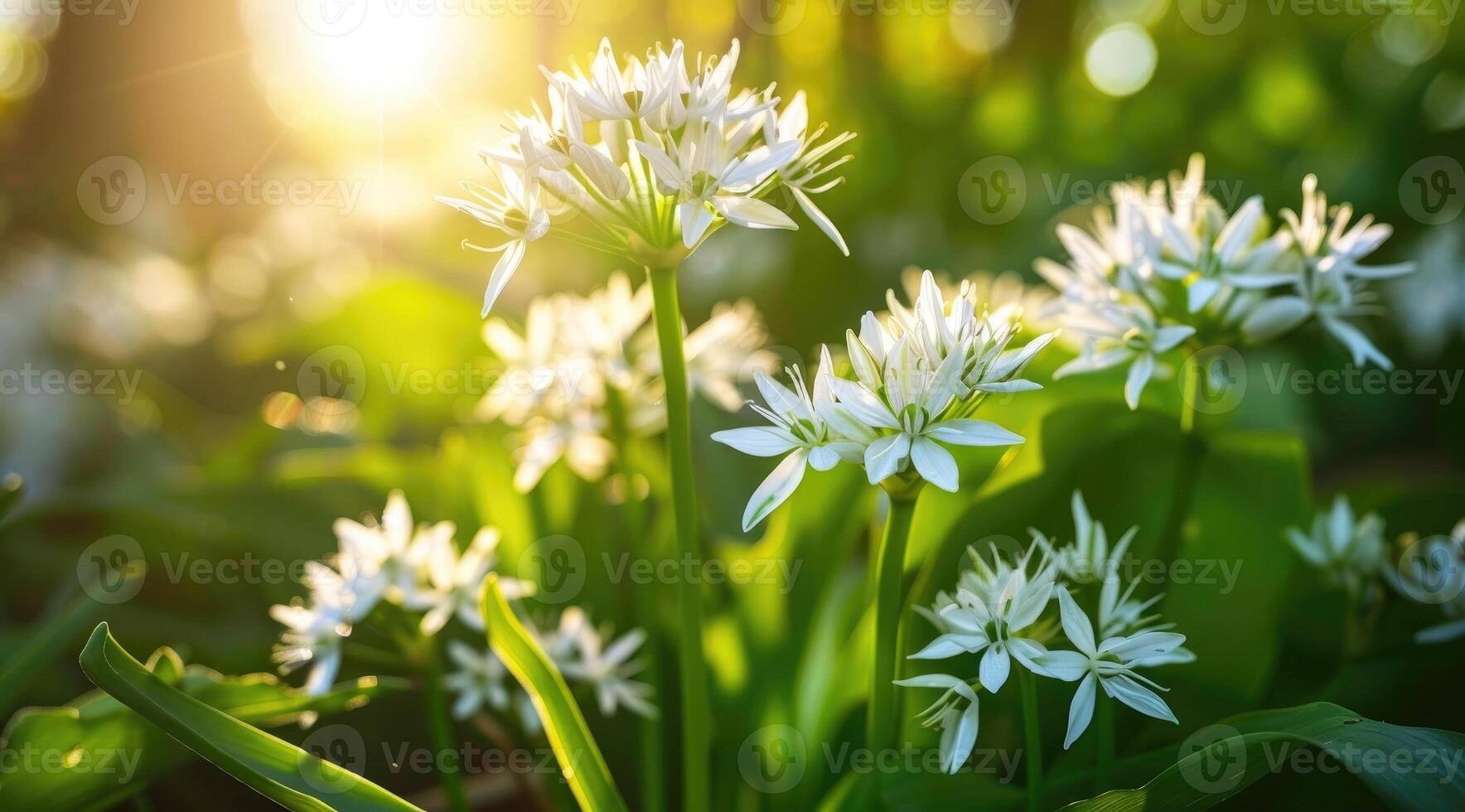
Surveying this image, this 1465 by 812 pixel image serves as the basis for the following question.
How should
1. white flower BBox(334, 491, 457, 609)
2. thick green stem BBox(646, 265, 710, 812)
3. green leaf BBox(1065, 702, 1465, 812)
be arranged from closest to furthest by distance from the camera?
green leaf BBox(1065, 702, 1465, 812), thick green stem BBox(646, 265, 710, 812), white flower BBox(334, 491, 457, 609)

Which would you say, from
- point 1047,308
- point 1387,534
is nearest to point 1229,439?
point 1047,308

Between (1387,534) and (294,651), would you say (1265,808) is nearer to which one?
(1387,534)

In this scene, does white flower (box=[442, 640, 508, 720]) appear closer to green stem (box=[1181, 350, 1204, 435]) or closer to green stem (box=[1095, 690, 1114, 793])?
green stem (box=[1095, 690, 1114, 793])

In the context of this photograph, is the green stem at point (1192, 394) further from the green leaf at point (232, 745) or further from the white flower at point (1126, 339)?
the green leaf at point (232, 745)

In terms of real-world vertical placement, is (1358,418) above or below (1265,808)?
above

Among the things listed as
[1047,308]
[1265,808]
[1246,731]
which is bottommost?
[1265,808]

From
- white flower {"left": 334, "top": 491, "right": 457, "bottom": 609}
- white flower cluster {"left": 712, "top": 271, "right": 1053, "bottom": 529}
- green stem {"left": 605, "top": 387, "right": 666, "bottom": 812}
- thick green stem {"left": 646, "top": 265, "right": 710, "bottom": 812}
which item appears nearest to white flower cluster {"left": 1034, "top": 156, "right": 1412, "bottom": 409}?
white flower cluster {"left": 712, "top": 271, "right": 1053, "bottom": 529}
